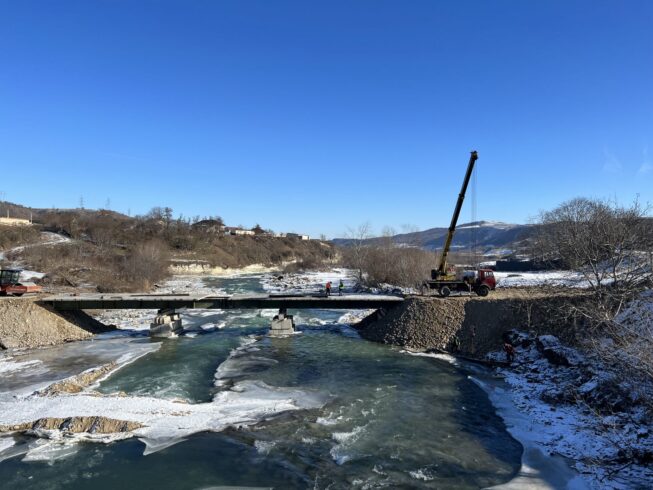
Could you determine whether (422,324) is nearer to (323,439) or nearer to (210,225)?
(323,439)

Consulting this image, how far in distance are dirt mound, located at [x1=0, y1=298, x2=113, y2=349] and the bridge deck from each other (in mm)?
909

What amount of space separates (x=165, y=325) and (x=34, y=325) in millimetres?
8084

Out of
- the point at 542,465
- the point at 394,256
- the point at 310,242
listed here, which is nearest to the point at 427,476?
the point at 542,465

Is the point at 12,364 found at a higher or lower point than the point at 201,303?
lower

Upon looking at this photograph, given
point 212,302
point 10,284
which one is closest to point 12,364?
point 10,284

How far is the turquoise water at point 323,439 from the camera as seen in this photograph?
11.4m

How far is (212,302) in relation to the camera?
31.8 meters

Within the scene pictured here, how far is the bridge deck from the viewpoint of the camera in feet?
99.5

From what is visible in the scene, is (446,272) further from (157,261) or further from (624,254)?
(157,261)

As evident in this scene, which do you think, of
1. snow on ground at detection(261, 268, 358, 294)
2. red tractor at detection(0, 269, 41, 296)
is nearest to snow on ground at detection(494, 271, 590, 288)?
snow on ground at detection(261, 268, 358, 294)

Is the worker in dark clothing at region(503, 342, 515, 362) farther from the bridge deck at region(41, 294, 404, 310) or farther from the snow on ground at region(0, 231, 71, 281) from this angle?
the snow on ground at region(0, 231, 71, 281)

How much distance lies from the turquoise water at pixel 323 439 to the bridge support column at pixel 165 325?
6.00 meters

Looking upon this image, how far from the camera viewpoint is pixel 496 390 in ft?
62.1

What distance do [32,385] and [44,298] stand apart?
14.3 meters
